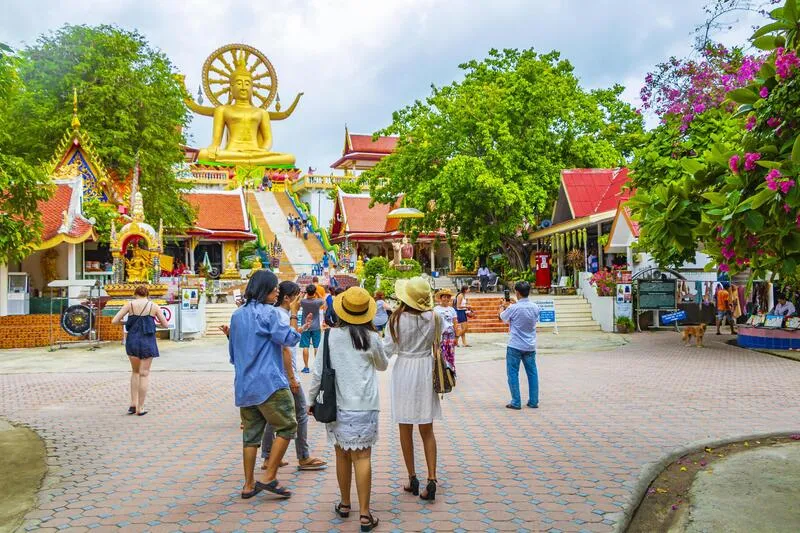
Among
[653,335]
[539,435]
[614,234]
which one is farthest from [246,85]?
[539,435]

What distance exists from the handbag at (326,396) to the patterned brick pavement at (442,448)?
0.71 meters

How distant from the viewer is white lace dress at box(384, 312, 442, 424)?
5020mm

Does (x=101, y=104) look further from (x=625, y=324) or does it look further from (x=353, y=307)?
(x=353, y=307)

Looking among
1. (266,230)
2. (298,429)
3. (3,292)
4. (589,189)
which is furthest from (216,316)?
(266,230)

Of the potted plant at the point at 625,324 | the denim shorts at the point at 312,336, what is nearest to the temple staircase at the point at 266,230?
the potted plant at the point at 625,324

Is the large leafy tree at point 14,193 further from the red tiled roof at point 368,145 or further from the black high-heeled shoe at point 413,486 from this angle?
the red tiled roof at point 368,145

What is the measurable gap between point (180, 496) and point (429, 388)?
1990 mm

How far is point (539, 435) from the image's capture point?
709 cm

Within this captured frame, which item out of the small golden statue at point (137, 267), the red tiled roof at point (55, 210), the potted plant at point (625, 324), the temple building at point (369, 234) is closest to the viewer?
the small golden statue at point (137, 267)

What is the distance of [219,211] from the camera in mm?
36438

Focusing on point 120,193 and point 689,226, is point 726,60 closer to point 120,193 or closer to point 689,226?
point 689,226

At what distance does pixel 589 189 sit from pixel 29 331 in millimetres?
18259

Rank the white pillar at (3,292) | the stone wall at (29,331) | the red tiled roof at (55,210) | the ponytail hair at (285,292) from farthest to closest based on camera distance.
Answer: the red tiled roof at (55,210) → the white pillar at (3,292) → the stone wall at (29,331) → the ponytail hair at (285,292)

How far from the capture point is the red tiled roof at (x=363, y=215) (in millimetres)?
38344
